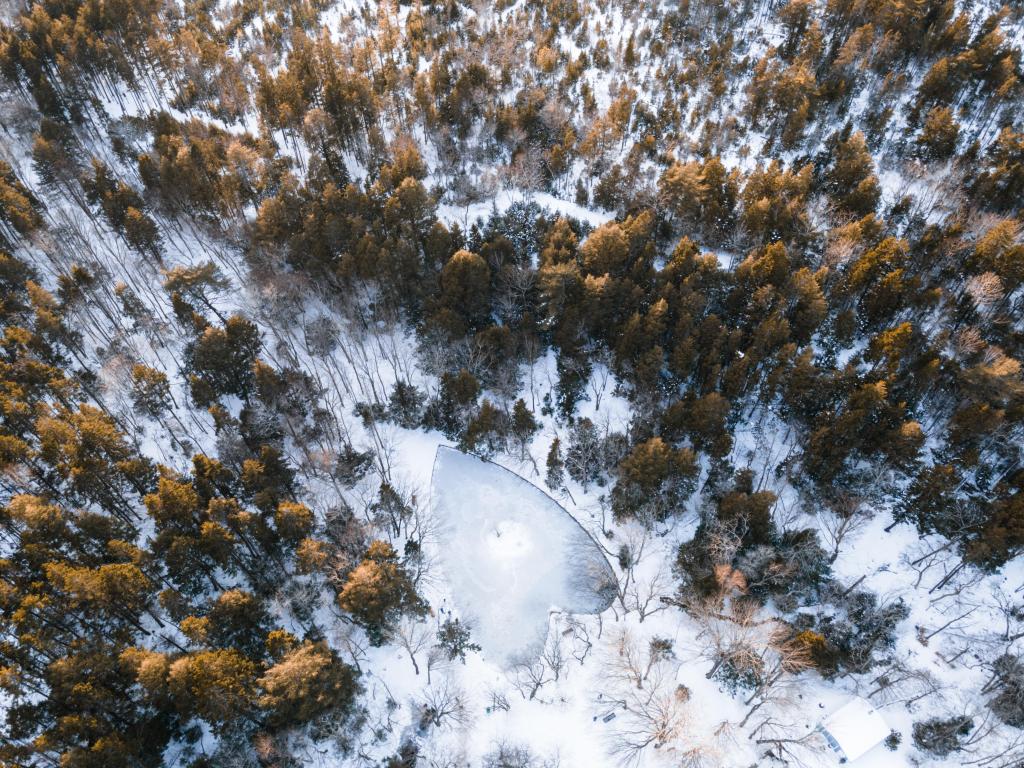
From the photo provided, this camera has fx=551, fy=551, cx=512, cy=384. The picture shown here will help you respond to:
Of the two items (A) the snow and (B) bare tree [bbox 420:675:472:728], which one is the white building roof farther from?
(A) the snow

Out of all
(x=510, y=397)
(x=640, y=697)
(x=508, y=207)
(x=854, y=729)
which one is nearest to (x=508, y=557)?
(x=640, y=697)

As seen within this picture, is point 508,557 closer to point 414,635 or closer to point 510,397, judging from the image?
point 414,635

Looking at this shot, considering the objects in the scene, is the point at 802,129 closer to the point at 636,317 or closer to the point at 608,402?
the point at 636,317

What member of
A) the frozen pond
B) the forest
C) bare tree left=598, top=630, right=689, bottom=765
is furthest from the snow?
bare tree left=598, top=630, right=689, bottom=765

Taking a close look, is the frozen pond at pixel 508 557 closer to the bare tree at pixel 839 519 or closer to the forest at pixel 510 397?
the forest at pixel 510 397

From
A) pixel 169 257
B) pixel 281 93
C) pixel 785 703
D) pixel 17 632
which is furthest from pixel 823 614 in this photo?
pixel 281 93
